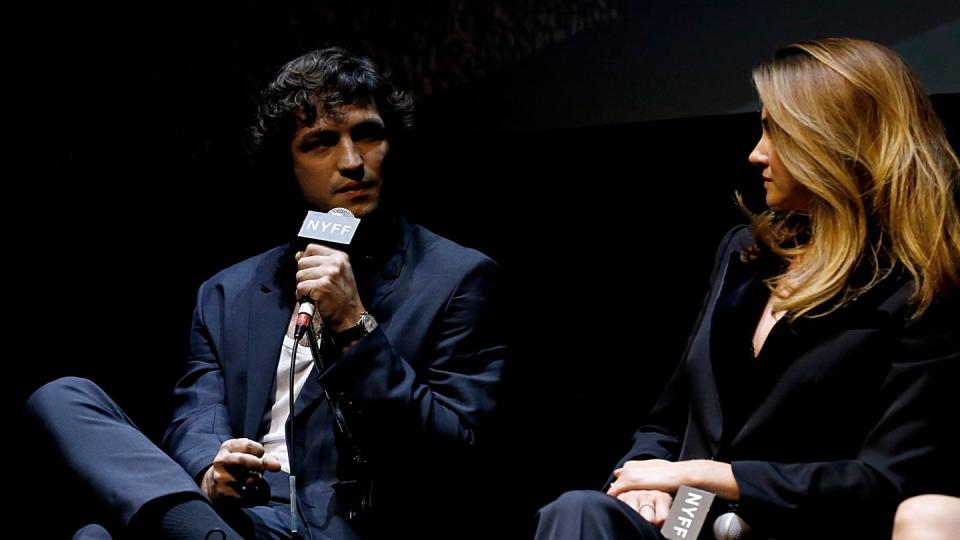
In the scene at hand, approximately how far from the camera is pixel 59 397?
1871 mm

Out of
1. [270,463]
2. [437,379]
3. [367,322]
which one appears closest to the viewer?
[270,463]

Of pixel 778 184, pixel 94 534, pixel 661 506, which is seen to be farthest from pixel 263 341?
pixel 778 184

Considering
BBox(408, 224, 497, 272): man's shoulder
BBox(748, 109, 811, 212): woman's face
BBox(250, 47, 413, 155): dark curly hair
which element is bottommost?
BBox(408, 224, 497, 272): man's shoulder

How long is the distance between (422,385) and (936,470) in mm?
798

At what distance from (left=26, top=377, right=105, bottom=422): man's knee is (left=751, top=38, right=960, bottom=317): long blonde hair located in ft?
3.69

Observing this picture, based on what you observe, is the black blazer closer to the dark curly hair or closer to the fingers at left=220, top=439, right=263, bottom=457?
the fingers at left=220, top=439, right=263, bottom=457

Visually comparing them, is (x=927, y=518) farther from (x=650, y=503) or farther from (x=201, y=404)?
(x=201, y=404)

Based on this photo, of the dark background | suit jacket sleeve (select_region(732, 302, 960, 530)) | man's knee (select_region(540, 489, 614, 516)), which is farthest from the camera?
the dark background

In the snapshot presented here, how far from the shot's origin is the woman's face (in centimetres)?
176

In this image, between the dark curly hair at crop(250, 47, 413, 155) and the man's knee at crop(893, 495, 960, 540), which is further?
the dark curly hair at crop(250, 47, 413, 155)

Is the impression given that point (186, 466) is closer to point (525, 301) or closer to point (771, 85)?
point (525, 301)

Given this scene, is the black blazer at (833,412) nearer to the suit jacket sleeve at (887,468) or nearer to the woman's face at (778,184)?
the suit jacket sleeve at (887,468)

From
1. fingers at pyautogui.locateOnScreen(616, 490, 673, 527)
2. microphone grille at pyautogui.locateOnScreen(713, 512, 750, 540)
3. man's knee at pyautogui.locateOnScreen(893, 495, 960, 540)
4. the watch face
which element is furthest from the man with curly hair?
man's knee at pyautogui.locateOnScreen(893, 495, 960, 540)

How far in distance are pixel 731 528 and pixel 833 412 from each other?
0.77 ft
